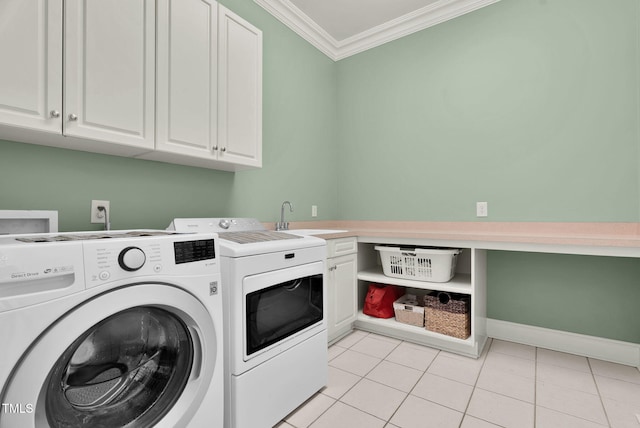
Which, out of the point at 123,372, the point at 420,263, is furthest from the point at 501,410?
the point at 123,372

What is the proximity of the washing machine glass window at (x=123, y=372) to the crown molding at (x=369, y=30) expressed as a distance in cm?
252

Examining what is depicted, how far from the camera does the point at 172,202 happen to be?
1.90 meters

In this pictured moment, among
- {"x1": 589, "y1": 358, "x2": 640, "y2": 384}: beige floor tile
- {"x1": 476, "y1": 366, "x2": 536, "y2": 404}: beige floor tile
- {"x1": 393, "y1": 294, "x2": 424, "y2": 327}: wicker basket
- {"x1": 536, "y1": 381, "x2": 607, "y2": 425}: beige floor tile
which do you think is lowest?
{"x1": 476, "y1": 366, "x2": 536, "y2": 404}: beige floor tile

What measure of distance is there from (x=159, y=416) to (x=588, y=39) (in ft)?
10.8

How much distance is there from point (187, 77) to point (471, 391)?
93.0 inches

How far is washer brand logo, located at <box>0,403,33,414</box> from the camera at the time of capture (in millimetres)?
716

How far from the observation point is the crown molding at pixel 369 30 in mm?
2580

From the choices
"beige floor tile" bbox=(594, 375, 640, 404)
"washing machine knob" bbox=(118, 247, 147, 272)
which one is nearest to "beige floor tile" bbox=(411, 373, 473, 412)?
"beige floor tile" bbox=(594, 375, 640, 404)

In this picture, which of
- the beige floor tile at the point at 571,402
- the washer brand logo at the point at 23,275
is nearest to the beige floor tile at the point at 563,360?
the beige floor tile at the point at 571,402

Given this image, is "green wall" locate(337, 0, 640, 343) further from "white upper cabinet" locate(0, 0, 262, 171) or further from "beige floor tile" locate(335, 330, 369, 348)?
"white upper cabinet" locate(0, 0, 262, 171)

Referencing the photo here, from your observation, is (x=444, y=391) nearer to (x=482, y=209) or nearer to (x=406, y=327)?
(x=406, y=327)

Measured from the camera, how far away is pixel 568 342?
2215mm

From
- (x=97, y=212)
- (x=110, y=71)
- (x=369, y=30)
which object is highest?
(x=369, y=30)

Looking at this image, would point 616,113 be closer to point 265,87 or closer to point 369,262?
point 369,262
